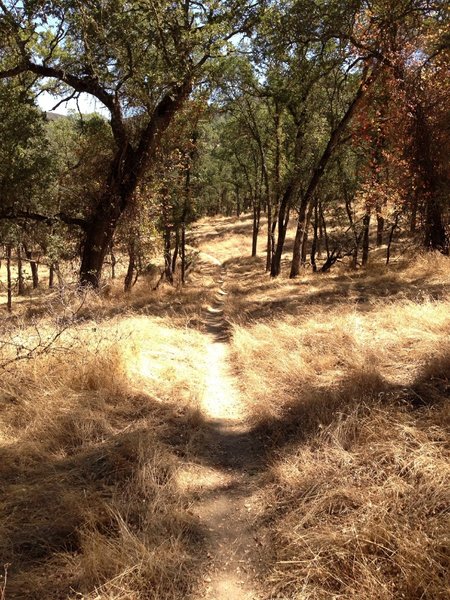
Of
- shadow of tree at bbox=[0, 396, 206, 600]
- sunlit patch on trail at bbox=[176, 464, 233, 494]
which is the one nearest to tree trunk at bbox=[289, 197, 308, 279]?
shadow of tree at bbox=[0, 396, 206, 600]

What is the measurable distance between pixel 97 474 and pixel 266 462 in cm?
157

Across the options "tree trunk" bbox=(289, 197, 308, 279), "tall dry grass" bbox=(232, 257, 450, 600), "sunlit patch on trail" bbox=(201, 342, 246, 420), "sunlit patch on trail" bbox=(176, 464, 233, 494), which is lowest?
"sunlit patch on trail" bbox=(201, 342, 246, 420)

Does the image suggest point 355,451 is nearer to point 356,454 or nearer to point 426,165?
point 356,454

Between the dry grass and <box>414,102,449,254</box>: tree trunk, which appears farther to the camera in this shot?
<box>414,102,449,254</box>: tree trunk

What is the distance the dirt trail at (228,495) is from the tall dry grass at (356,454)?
0.14 m

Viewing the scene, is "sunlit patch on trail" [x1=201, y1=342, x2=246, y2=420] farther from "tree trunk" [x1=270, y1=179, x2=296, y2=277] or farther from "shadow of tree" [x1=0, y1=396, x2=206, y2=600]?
"tree trunk" [x1=270, y1=179, x2=296, y2=277]

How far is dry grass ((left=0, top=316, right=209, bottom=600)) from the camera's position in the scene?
2.72 meters

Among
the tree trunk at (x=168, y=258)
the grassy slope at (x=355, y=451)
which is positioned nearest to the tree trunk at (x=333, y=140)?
the tree trunk at (x=168, y=258)

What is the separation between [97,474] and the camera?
3805 millimetres

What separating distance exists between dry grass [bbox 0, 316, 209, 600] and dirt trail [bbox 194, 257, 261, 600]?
0.51ft

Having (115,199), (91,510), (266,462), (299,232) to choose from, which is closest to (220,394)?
(266,462)

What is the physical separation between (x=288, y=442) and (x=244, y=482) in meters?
0.67

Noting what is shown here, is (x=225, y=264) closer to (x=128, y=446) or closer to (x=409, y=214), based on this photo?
(x=409, y=214)

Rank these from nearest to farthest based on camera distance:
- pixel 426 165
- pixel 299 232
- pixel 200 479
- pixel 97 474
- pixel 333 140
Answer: pixel 97 474
pixel 200 479
pixel 426 165
pixel 333 140
pixel 299 232
